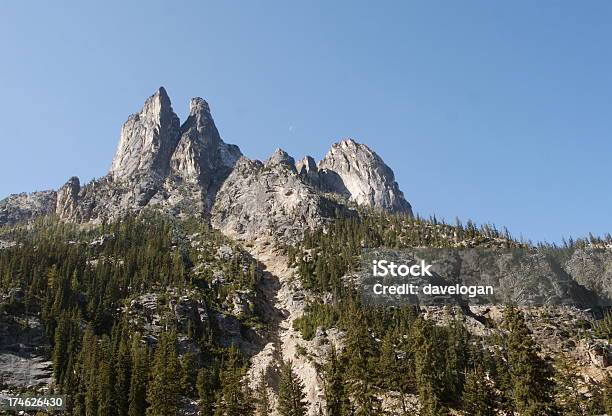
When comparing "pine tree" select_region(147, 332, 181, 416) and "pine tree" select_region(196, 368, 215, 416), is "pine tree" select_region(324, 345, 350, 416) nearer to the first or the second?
"pine tree" select_region(196, 368, 215, 416)

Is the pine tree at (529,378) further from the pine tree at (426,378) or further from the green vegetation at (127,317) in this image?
the green vegetation at (127,317)

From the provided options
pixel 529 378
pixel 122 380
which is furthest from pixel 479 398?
pixel 122 380

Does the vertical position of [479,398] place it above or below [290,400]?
below

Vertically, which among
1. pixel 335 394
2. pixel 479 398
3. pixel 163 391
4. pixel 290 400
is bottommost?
pixel 479 398

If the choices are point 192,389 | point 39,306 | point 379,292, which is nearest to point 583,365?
point 379,292

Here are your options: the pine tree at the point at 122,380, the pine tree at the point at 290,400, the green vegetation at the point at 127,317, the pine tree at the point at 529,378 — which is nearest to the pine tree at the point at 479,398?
the pine tree at the point at 529,378

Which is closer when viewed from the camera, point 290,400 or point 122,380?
point 290,400

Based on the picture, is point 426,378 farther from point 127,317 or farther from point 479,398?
point 127,317

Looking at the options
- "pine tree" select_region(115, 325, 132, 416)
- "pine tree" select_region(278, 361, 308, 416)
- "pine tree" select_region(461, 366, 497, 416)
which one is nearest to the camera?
"pine tree" select_region(461, 366, 497, 416)

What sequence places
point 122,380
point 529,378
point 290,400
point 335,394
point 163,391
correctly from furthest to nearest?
1. point 122,380
2. point 163,391
3. point 290,400
4. point 335,394
5. point 529,378

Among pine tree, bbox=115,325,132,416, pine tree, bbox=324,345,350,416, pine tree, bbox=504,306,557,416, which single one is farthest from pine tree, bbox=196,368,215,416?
pine tree, bbox=504,306,557,416

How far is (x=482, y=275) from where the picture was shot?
17312 centimetres

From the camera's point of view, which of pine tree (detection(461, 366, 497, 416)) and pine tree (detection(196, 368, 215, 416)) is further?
pine tree (detection(196, 368, 215, 416))

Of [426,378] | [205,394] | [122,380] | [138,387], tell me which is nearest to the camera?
[426,378]
